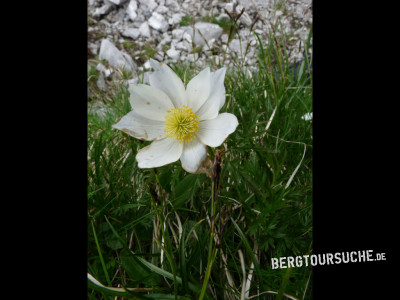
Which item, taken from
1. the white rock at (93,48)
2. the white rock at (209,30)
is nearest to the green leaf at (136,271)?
the white rock at (209,30)

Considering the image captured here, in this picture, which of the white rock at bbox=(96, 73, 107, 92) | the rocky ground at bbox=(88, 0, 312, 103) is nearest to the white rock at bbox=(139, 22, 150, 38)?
the rocky ground at bbox=(88, 0, 312, 103)

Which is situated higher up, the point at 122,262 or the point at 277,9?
the point at 277,9

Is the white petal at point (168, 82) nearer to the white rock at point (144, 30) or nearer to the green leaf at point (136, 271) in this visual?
the green leaf at point (136, 271)

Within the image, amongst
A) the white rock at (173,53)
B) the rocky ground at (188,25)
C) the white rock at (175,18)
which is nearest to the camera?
the rocky ground at (188,25)

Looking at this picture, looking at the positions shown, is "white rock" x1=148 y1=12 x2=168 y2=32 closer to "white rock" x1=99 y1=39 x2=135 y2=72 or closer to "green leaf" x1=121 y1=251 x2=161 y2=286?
"white rock" x1=99 y1=39 x2=135 y2=72
